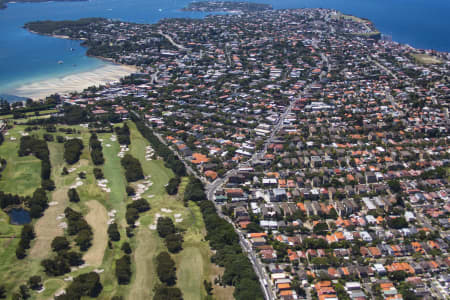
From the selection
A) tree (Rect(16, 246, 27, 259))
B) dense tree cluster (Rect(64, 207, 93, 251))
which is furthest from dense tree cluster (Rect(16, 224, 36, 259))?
dense tree cluster (Rect(64, 207, 93, 251))

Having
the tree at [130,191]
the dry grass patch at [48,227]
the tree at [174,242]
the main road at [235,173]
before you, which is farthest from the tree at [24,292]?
the main road at [235,173]

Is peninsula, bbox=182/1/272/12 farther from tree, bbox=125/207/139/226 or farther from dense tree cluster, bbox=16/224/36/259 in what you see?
dense tree cluster, bbox=16/224/36/259

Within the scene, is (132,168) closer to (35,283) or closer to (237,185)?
(237,185)

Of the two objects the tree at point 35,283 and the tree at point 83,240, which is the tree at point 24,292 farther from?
the tree at point 83,240

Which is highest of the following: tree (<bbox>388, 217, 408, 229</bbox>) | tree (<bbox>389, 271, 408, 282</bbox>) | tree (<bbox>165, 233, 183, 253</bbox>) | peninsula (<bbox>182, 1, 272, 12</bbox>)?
peninsula (<bbox>182, 1, 272, 12</bbox>)

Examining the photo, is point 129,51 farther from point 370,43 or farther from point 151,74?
point 370,43
